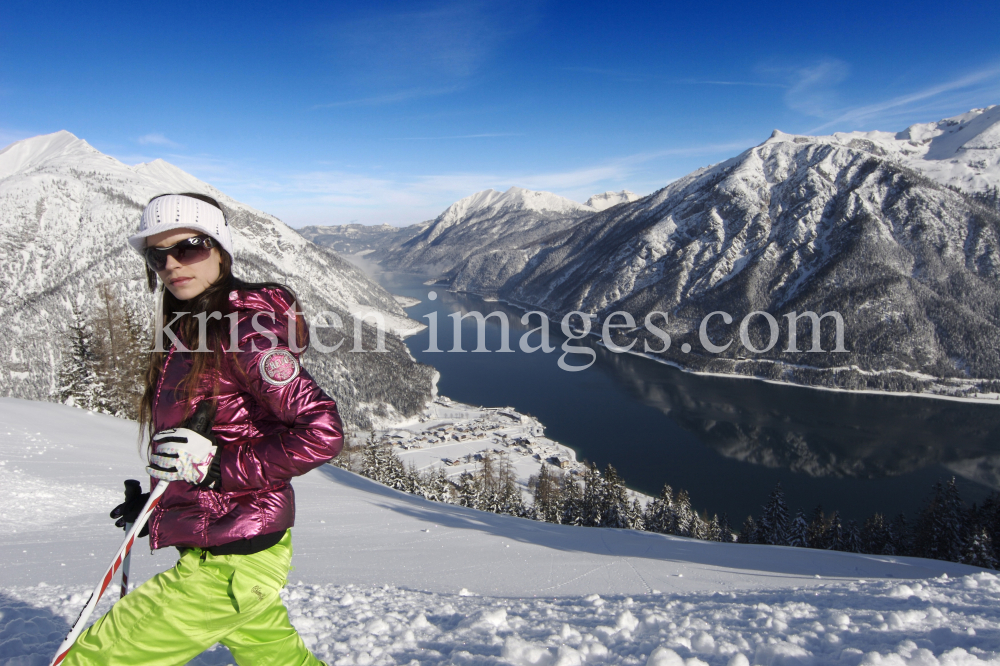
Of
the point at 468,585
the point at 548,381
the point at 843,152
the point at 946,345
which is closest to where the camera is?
the point at 468,585

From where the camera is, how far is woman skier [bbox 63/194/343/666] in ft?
6.37

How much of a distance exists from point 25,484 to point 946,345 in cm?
14318

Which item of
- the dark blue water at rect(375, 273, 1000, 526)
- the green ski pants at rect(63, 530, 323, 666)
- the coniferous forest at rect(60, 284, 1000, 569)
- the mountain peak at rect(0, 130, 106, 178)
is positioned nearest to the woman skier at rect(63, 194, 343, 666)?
the green ski pants at rect(63, 530, 323, 666)

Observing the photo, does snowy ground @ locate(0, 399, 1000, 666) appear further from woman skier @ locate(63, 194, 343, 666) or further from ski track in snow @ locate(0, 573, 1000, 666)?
woman skier @ locate(63, 194, 343, 666)

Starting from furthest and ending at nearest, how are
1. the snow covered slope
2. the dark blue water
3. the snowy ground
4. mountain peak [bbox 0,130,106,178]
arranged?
1. mountain peak [bbox 0,130,106,178]
2. the snow covered slope
3. the dark blue water
4. the snowy ground

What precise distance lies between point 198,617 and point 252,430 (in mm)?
811

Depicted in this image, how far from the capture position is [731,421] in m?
75.4

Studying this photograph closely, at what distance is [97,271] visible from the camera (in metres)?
90.2

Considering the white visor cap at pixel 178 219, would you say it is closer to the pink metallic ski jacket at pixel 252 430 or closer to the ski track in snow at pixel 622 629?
the pink metallic ski jacket at pixel 252 430

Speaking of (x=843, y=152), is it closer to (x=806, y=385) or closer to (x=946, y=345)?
(x=946, y=345)

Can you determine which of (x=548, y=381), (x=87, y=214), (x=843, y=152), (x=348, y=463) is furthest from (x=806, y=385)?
(x=87, y=214)

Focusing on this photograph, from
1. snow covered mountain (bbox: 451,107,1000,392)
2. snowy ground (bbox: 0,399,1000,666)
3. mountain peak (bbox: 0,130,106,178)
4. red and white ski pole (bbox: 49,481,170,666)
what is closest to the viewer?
red and white ski pole (bbox: 49,481,170,666)

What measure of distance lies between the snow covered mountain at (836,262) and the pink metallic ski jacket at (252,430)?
117172 mm

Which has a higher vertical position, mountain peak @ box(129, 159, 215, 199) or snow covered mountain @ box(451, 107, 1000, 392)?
mountain peak @ box(129, 159, 215, 199)
